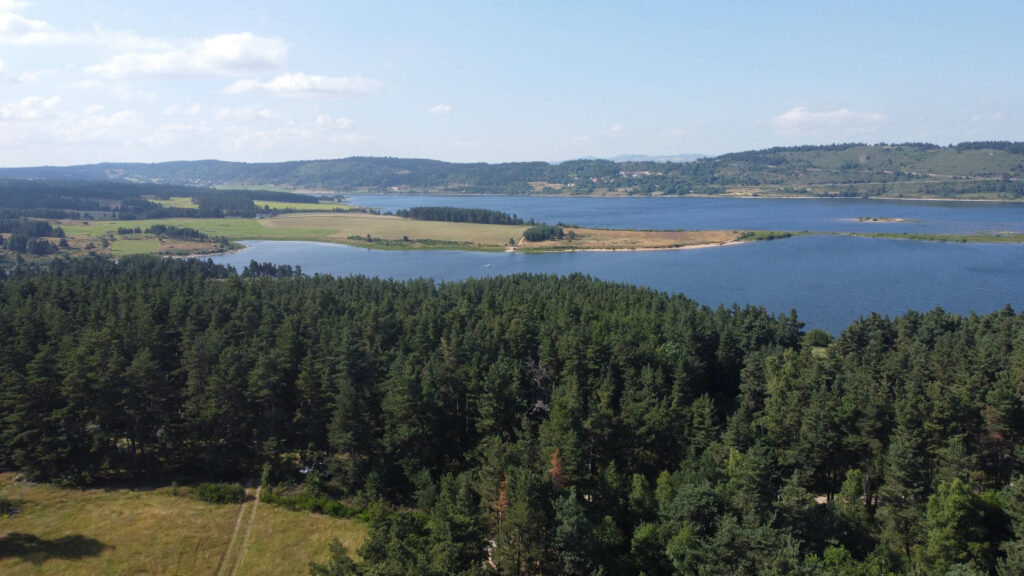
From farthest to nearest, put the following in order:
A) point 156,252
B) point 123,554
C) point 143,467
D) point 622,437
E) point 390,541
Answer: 1. point 156,252
2. point 143,467
3. point 622,437
4. point 123,554
5. point 390,541

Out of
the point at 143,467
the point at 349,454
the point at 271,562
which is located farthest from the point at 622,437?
the point at 143,467

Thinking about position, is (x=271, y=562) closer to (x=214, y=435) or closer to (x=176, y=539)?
(x=176, y=539)

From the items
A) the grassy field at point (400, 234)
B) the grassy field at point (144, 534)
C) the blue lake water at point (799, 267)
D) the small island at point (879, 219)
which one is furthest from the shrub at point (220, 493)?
the small island at point (879, 219)

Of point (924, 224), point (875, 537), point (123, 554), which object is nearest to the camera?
point (875, 537)

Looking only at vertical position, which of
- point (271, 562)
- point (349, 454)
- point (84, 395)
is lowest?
point (271, 562)

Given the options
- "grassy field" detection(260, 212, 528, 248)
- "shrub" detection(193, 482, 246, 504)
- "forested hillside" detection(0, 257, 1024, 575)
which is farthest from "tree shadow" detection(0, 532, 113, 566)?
"grassy field" detection(260, 212, 528, 248)

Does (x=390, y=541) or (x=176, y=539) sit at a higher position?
(x=390, y=541)

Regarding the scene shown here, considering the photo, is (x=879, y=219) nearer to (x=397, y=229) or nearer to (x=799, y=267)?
(x=799, y=267)
